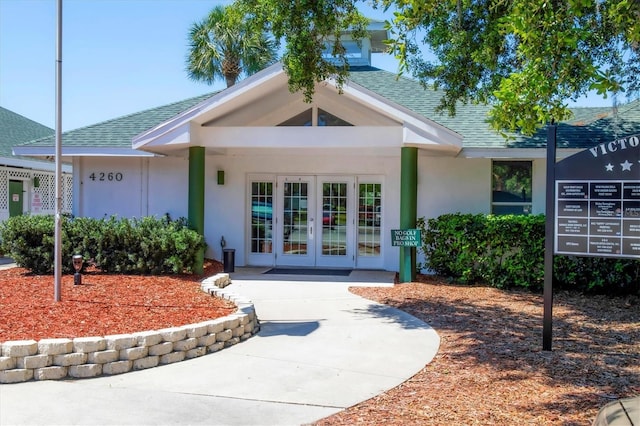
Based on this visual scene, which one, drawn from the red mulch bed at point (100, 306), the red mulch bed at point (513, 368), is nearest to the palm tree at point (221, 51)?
the red mulch bed at point (100, 306)

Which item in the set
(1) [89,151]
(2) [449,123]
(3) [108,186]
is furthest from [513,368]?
(3) [108,186]

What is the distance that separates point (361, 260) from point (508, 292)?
4.15 metres

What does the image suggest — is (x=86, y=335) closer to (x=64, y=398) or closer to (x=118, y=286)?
(x=64, y=398)

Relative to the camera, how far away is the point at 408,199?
1168 cm

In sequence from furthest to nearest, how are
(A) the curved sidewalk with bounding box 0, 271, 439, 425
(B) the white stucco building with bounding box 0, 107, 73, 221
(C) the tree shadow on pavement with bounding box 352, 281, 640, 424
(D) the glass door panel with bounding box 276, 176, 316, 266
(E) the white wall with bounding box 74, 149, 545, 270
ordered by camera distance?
1. (B) the white stucco building with bounding box 0, 107, 73, 221
2. (D) the glass door panel with bounding box 276, 176, 316, 266
3. (E) the white wall with bounding box 74, 149, 545, 270
4. (C) the tree shadow on pavement with bounding box 352, 281, 640, 424
5. (A) the curved sidewalk with bounding box 0, 271, 439, 425

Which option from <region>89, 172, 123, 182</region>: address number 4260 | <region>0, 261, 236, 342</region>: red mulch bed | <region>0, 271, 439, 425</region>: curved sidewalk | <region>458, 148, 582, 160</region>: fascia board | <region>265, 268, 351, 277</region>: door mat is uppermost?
<region>458, 148, 582, 160</region>: fascia board

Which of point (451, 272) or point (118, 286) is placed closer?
point (118, 286)

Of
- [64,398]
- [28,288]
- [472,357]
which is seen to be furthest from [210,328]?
[28,288]

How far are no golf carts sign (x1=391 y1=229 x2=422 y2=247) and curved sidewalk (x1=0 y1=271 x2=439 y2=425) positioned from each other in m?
3.39

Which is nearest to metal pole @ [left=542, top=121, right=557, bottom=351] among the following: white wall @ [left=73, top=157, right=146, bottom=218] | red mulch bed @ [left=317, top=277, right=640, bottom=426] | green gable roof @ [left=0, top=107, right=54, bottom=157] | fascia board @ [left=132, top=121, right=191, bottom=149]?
red mulch bed @ [left=317, top=277, right=640, bottom=426]

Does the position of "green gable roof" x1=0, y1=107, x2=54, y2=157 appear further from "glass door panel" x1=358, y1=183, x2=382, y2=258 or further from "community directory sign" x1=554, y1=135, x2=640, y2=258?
"community directory sign" x1=554, y1=135, x2=640, y2=258

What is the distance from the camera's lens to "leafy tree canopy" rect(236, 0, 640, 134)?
6383 millimetres

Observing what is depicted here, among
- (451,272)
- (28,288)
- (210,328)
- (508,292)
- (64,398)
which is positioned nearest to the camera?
(64,398)

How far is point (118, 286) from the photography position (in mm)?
9555
